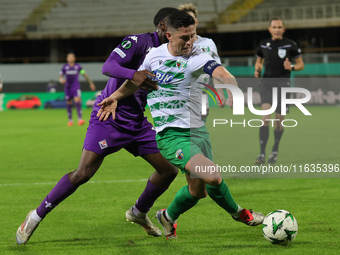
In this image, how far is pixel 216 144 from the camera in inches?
217

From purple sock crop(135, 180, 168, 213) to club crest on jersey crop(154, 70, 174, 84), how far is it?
1105 millimetres

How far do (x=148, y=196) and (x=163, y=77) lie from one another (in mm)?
1247

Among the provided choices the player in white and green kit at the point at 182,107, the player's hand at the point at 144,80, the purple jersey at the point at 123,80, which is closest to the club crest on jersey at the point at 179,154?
the player in white and green kit at the point at 182,107

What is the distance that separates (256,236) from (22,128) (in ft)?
46.3

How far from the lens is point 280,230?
4855mm

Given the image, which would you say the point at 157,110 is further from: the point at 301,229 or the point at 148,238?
the point at 301,229

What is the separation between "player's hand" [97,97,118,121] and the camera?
200 inches

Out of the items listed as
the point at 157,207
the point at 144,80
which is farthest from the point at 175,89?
the point at 157,207

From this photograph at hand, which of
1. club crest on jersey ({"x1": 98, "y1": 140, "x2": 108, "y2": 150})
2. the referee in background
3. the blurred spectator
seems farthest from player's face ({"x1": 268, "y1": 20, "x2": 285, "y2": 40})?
the blurred spectator

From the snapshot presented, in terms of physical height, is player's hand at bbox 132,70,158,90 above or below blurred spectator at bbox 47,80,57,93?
above

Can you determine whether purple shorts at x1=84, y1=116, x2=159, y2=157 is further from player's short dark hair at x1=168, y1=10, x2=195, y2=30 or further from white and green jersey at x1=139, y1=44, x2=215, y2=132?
player's short dark hair at x1=168, y1=10, x2=195, y2=30

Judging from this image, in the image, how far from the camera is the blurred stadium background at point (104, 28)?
107 ft

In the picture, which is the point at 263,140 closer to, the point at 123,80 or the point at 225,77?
the point at 123,80

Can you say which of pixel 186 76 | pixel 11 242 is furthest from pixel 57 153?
pixel 186 76
